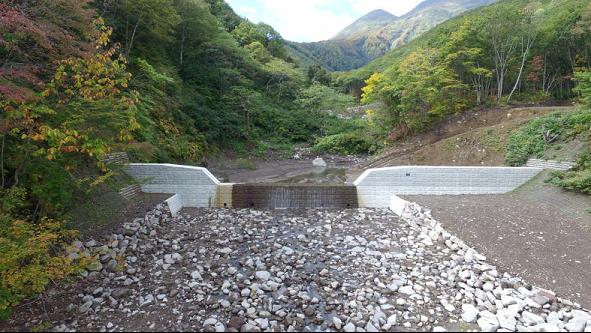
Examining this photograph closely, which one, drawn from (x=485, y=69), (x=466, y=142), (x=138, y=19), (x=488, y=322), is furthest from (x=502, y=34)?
(x=488, y=322)

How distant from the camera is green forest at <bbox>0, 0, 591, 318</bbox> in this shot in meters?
4.34

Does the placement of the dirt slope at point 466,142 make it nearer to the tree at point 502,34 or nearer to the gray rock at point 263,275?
the tree at point 502,34

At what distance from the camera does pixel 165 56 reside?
680 inches

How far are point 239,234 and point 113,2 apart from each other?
1145 cm

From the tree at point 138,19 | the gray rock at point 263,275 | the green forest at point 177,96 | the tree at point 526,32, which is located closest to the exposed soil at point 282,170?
the green forest at point 177,96

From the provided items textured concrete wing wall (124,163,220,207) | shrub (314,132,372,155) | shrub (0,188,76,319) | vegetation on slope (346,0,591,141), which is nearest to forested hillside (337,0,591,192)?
vegetation on slope (346,0,591,141)

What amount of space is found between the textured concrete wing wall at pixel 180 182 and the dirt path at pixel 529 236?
6.13m

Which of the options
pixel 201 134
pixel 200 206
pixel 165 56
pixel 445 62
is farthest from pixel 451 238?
pixel 165 56

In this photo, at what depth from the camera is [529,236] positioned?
640 centimetres

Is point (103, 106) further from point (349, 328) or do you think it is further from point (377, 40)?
point (377, 40)

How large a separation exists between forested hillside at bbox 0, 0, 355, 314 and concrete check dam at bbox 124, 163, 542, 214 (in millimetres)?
1135

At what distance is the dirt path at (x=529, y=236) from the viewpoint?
5094 millimetres

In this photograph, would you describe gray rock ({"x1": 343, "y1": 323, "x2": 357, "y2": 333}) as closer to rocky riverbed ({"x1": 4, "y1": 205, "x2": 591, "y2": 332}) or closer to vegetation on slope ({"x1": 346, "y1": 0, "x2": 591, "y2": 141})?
rocky riverbed ({"x1": 4, "y1": 205, "x2": 591, "y2": 332})

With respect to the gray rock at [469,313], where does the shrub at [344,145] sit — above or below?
above
